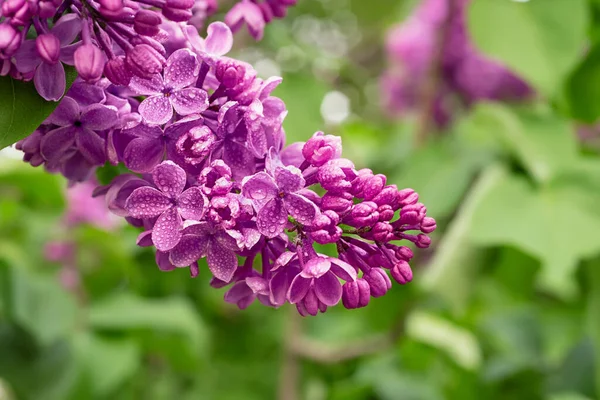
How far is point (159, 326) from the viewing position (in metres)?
1.27

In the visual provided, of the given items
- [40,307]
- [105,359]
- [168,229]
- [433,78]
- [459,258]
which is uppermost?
[168,229]

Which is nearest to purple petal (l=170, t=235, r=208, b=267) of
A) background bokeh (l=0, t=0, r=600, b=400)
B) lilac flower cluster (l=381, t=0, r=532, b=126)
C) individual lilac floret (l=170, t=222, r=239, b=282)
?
individual lilac floret (l=170, t=222, r=239, b=282)

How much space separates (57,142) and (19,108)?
0.11 feet

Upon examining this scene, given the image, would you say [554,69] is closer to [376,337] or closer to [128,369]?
[376,337]

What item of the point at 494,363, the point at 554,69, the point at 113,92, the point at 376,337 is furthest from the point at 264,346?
the point at 113,92

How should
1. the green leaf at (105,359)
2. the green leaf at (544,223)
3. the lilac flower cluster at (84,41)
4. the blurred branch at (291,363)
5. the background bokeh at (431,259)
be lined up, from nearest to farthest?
the lilac flower cluster at (84,41)
the green leaf at (544,223)
the background bokeh at (431,259)
the green leaf at (105,359)
the blurred branch at (291,363)

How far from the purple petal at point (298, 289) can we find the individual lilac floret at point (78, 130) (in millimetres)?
145

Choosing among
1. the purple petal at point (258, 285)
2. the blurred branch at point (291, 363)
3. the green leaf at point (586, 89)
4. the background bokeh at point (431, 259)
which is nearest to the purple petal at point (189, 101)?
the purple petal at point (258, 285)

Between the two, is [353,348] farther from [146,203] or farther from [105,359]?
[146,203]

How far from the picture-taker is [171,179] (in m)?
0.40

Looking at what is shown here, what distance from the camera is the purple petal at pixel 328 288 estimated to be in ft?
1.34

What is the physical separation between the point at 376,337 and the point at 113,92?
1.01 meters

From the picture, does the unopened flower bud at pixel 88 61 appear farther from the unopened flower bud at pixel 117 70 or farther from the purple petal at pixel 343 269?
the purple petal at pixel 343 269

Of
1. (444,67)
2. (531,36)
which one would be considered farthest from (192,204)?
(444,67)
